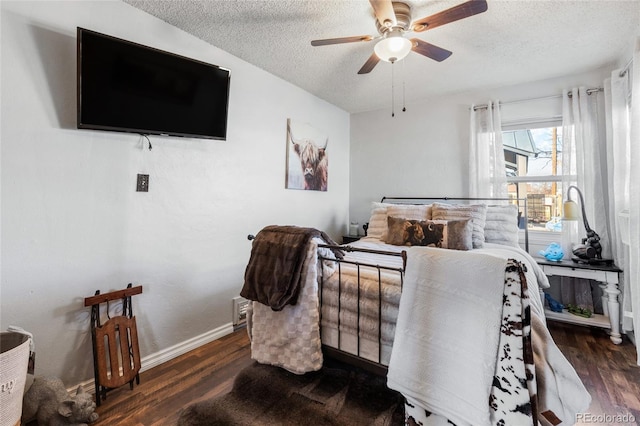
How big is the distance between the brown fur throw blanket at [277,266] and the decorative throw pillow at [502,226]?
6.17 feet

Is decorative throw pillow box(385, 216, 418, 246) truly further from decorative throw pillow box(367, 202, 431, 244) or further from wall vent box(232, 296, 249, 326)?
wall vent box(232, 296, 249, 326)

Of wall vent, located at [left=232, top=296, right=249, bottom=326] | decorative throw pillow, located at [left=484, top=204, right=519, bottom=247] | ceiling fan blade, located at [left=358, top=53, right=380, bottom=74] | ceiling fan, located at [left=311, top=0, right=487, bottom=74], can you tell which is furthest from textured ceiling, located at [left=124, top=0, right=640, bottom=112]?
wall vent, located at [left=232, top=296, right=249, bottom=326]

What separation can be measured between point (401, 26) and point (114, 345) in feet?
8.89

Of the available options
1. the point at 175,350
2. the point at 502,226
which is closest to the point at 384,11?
the point at 502,226

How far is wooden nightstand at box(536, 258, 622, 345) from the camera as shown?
2.38 meters

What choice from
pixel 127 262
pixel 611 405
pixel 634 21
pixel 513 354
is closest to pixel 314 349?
pixel 513 354

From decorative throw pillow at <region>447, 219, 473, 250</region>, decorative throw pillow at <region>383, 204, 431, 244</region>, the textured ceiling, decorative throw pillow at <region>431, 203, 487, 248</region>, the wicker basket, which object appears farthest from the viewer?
decorative throw pillow at <region>383, 204, 431, 244</region>

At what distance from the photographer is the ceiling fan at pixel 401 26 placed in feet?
5.04

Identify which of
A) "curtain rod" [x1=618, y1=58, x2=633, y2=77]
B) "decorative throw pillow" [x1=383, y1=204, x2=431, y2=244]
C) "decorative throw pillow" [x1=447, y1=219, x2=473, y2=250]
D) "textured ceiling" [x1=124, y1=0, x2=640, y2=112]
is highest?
"textured ceiling" [x1=124, y1=0, x2=640, y2=112]

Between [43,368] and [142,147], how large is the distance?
4.62 feet

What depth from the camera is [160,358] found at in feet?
6.82

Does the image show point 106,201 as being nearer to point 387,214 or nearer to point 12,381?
point 12,381

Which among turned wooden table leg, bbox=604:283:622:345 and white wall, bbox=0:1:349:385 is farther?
turned wooden table leg, bbox=604:283:622:345

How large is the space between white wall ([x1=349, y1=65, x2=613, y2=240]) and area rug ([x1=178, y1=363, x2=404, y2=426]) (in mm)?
2518
